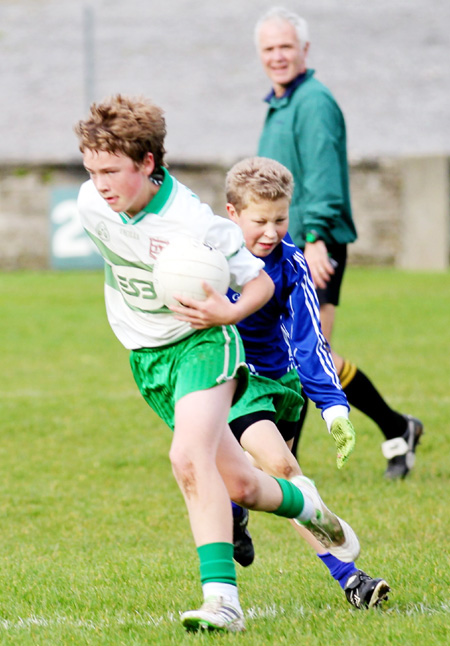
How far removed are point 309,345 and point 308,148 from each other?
226 cm

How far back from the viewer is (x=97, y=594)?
4.30m

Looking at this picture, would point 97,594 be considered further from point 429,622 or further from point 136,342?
point 429,622

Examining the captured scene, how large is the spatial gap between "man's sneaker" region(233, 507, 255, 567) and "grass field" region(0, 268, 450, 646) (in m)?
0.06

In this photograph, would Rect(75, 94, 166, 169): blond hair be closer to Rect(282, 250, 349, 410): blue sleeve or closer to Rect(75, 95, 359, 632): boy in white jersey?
Rect(75, 95, 359, 632): boy in white jersey

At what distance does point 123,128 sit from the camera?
3.67 metres

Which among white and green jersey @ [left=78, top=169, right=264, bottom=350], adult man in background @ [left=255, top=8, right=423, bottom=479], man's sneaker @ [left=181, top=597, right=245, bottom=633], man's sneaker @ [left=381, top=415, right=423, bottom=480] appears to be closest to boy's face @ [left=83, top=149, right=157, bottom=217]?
white and green jersey @ [left=78, top=169, right=264, bottom=350]

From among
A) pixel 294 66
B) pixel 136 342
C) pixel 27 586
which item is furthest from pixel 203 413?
pixel 294 66

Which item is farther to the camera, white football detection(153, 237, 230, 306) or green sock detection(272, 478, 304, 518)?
green sock detection(272, 478, 304, 518)

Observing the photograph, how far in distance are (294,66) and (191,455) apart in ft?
10.9

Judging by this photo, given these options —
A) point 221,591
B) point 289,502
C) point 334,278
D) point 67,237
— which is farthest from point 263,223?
point 67,237

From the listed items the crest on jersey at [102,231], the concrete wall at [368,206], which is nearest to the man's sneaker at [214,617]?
the crest on jersey at [102,231]

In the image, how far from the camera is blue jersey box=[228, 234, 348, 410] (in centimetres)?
431

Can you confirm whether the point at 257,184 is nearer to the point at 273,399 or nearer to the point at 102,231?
the point at 102,231

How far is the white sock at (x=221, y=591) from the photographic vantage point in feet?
11.7
